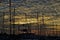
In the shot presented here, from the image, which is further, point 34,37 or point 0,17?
point 0,17

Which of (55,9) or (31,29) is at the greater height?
(55,9)

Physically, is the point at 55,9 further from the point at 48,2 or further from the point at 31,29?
the point at 31,29

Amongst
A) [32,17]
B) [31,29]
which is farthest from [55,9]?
[31,29]

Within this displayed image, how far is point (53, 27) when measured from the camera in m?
3.32

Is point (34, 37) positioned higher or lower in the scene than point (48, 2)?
lower

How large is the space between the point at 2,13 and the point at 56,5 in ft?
2.95

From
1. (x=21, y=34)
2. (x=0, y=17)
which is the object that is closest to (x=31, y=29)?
(x=21, y=34)

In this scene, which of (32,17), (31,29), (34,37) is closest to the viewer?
(34,37)

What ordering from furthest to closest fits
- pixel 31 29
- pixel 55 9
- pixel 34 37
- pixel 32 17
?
pixel 55 9, pixel 32 17, pixel 31 29, pixel 34 37

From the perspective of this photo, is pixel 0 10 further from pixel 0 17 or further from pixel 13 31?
pixel 13 31

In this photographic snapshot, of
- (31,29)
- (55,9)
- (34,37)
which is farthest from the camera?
(55,9)

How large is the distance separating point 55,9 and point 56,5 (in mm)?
131

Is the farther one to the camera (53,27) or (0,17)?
(0,17)

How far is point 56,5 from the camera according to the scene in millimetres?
4000
